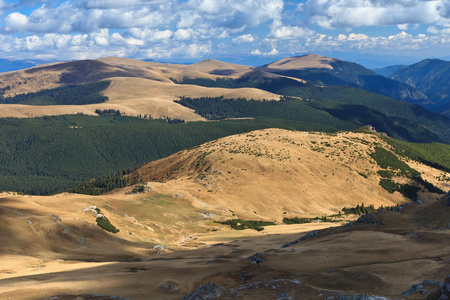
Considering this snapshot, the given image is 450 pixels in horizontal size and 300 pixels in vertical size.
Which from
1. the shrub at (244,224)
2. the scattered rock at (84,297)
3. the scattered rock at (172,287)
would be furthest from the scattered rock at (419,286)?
the shrub at (244,224)

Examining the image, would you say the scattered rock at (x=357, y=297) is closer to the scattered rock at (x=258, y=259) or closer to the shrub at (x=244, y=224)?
the scattered rock at (x=258, y=259)

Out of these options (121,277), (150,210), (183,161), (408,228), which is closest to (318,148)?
(183,161)

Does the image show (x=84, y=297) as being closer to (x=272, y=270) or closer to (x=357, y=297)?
(x=272, y=270)

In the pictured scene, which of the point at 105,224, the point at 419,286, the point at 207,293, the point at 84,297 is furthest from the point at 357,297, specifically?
the point at 105,224

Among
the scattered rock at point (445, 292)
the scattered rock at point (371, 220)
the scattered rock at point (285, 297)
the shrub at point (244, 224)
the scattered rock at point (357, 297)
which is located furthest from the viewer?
the shrub at point (244, 224)

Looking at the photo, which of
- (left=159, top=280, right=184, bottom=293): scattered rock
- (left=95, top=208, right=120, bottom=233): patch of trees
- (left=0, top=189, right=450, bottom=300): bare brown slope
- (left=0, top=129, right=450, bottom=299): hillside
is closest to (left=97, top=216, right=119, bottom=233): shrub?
(left=95, top=208, right=120, bottom=233): patch of trees

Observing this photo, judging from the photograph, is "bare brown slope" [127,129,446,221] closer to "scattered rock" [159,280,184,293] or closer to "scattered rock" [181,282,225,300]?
"scattered rock" [159,280,184,293]
